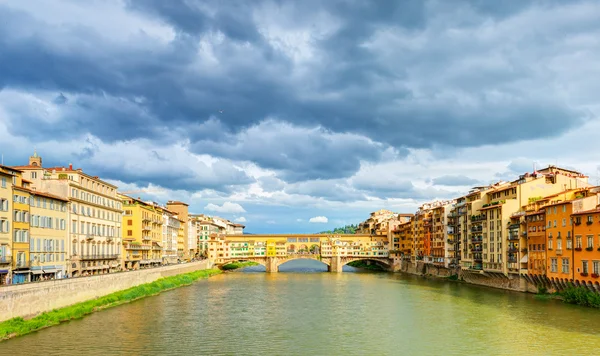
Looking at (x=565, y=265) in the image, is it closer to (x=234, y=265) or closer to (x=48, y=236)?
(x=48, y=236)

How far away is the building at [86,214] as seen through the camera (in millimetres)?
57750

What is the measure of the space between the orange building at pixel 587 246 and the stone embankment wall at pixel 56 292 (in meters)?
43.6

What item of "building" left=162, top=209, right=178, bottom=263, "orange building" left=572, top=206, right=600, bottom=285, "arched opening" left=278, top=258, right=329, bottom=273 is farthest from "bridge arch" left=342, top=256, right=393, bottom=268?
"orange building" left=572, top=206, right=600, bottom=285

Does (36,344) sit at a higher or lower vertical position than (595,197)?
lower

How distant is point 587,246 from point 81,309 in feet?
141

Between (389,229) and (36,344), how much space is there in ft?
338

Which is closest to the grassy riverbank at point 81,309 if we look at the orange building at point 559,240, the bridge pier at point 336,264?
the orange building at point 559,240

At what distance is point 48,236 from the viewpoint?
53.0m

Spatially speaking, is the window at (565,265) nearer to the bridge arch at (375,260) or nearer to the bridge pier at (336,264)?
the bridge pier at (336,264)

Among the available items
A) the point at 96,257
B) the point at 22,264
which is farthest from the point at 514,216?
the point at 22,264

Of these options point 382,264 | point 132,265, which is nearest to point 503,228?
point 132,265

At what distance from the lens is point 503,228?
66875 mm

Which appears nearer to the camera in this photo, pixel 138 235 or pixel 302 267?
pixel 138 235

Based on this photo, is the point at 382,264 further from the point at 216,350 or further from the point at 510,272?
the point at 216,350
